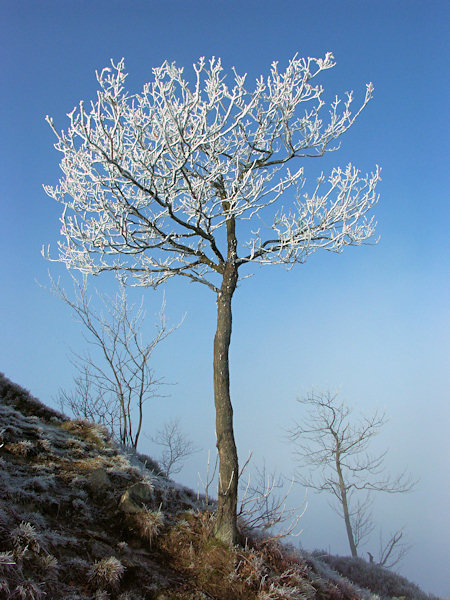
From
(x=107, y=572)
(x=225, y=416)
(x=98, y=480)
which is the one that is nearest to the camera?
(x=107, y=572)

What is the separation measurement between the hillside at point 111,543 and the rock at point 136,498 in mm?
15

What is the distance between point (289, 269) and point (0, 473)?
5116 mm

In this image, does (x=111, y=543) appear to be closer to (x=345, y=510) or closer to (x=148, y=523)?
(x=148, y=523)

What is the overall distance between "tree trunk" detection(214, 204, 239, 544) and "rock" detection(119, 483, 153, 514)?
4.09ft

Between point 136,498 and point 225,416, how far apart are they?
1890 millimetres

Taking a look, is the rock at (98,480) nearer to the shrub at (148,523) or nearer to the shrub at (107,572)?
the shrub at (148,523)

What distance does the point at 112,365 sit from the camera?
12766 mm

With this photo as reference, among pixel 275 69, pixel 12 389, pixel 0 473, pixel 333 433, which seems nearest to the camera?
pixel 0 473

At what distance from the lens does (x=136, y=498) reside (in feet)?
20.1

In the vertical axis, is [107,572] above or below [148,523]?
below

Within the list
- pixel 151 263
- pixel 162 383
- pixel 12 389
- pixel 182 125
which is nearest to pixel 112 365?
pixel 162 383

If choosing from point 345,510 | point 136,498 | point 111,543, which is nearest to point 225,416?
point 136,498

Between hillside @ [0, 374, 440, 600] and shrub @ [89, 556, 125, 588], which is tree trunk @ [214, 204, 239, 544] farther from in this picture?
shrub @ [89, 556, 125, 588]

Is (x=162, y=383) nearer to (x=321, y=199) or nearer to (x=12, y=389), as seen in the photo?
(x=12, y=389)
